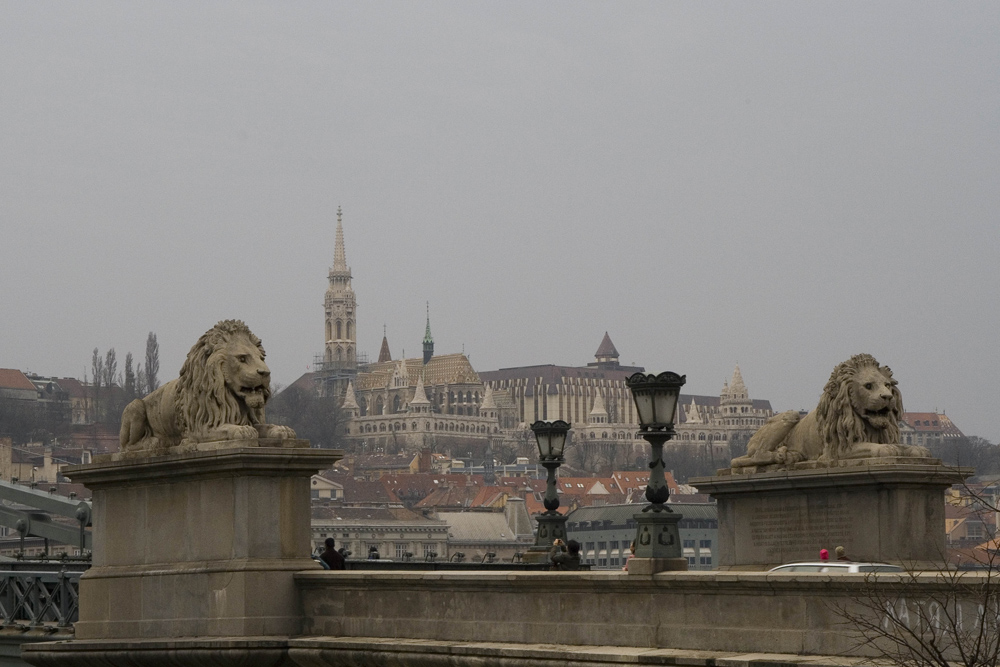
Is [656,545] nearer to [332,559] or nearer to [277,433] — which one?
[277,433]

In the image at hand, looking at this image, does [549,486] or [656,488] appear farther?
[549,486]

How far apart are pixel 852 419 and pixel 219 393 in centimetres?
625

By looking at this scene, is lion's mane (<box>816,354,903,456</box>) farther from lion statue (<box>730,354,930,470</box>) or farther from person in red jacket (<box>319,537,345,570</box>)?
person in red jacket (<box>319,537,345,570</box>)

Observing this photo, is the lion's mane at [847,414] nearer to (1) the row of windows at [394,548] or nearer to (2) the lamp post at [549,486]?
(2) the lamp post at [549,486]

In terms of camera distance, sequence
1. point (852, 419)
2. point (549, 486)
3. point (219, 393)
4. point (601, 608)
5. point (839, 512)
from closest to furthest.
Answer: point (601, 608) → point (219, 393) → point (839, 512) → point (852, 419) → point (549, 486)

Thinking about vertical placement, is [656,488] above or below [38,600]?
above

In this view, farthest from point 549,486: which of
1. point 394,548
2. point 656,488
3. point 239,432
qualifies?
point 394,548

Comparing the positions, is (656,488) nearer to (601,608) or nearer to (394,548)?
(601,608)

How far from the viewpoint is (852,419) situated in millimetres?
20250

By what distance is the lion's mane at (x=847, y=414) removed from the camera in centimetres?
2027

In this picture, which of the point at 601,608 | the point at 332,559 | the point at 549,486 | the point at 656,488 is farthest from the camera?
the point at 549,486

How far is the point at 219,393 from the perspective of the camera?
1781cm

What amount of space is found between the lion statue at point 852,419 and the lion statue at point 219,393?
194 inches

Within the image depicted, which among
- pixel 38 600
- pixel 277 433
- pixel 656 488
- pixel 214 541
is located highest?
pixel 277 433
